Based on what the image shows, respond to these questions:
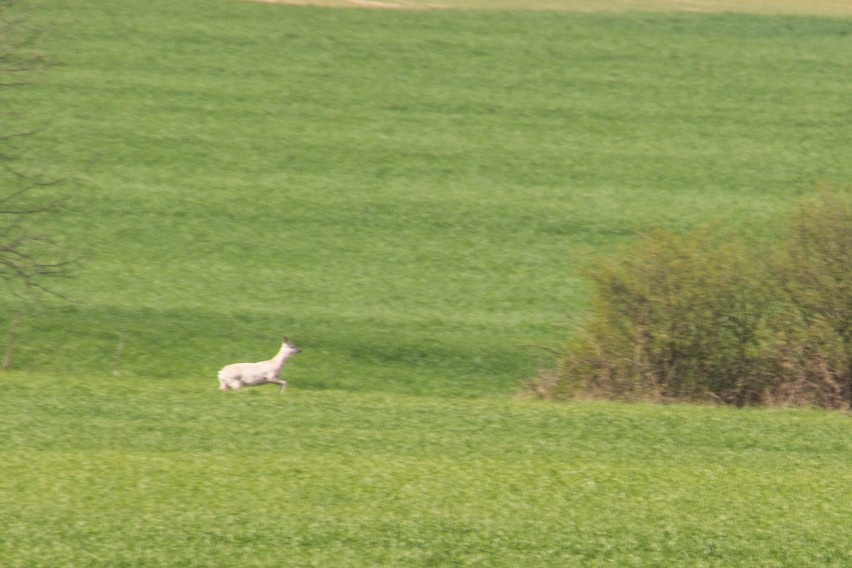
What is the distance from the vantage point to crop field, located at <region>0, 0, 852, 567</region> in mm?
8625

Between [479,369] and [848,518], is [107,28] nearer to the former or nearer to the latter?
[479,369]

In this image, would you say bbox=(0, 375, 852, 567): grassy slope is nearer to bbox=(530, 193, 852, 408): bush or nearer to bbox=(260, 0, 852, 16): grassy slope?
bbox=(530, 193, 852, 408): bush

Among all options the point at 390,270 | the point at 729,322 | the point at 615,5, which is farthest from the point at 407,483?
the point at 615,5

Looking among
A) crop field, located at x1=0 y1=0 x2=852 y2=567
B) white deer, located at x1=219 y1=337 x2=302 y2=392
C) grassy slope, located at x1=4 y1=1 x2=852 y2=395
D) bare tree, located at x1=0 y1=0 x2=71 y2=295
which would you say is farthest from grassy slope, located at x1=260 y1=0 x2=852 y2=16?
white deer, located at x1=219 y1=337 x2=302 y2=392

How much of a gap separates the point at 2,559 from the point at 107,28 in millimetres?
19842

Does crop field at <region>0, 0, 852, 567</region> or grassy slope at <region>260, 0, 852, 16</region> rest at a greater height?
grassy slope at <region>260, 0, 852, 16</region>

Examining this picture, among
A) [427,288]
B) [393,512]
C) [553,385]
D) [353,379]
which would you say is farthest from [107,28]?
[393,512]

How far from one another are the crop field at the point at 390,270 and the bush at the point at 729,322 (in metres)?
0.98

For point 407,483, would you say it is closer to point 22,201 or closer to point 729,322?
point 729,322

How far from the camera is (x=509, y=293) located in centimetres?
1830

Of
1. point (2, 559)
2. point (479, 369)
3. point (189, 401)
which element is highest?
point (2, 559)

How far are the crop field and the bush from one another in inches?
38.4

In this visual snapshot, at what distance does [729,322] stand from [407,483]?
5.10 m

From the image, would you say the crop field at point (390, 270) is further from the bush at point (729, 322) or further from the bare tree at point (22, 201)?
the bush at point (729, 322)
